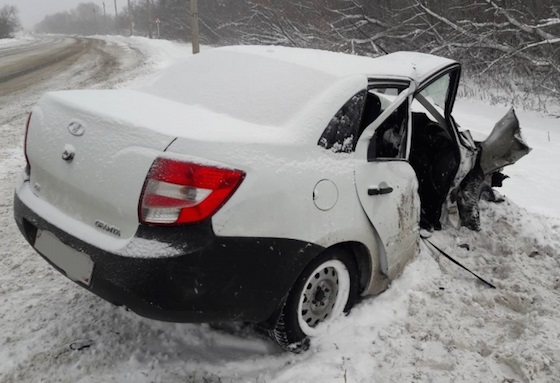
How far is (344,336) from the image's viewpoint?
2666mm

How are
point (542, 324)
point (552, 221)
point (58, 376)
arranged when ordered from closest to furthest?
point (58, 376) < point (542, 324) < point (552, 221)

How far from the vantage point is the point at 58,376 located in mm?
2283

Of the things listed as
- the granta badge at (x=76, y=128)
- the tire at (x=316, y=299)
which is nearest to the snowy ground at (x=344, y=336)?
the tire at (x=316, y=299)

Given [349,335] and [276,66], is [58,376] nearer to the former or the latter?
[349,335]

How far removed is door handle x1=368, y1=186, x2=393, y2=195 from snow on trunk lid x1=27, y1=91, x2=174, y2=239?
1220mm

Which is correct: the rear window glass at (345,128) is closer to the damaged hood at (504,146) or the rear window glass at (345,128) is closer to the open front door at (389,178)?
the open front door at (389,178)

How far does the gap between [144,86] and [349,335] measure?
213 centimetres

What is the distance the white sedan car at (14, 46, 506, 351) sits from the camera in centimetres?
200

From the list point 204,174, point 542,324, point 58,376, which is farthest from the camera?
point 542,324

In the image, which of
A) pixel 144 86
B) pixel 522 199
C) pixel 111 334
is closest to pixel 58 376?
pixel 111 334

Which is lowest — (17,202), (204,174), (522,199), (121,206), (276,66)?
(522,199)

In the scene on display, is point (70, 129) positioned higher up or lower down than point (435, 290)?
higher up

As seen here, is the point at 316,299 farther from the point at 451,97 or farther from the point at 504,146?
the point at 504,146

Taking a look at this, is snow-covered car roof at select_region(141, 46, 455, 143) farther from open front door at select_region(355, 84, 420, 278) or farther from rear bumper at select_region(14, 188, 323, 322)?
rear bumper at select_region(14, 188, 323, 322)
